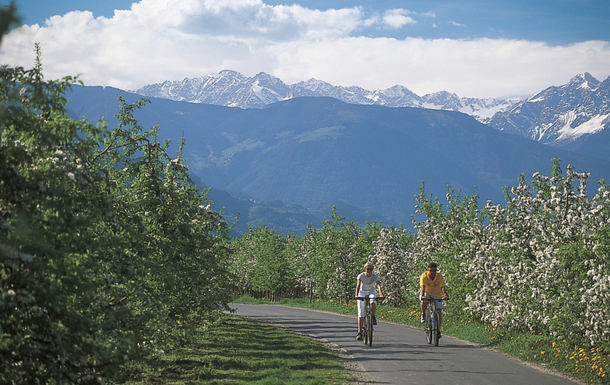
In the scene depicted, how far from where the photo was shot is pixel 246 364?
1478cm

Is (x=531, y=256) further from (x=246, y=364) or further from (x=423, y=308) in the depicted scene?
(x=246, y=364)

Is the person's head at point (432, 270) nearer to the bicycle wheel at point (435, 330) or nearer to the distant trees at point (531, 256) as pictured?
the bicycle wheel at point (435, 330)

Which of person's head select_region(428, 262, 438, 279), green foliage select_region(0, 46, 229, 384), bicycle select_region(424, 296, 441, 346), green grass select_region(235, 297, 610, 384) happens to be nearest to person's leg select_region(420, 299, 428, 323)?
bicycle select_region(424, 296, 441, 346)

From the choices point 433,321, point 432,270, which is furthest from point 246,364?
point 432,270

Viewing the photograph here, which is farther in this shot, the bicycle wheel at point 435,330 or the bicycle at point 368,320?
the bicycle wheel at point 435,330

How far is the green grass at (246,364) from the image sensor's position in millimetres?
12695

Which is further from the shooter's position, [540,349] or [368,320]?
[368,320]

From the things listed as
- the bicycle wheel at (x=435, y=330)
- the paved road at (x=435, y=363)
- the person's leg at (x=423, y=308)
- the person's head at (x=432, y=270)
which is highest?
the person's head at (x=432, y=270)

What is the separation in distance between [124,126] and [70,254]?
7747 mm

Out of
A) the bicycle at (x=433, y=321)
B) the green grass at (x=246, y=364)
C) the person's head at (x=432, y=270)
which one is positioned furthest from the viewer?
the person's head at (x=432, y=270)

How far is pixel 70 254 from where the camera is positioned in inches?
267

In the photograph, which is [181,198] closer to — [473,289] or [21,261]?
[21,261]

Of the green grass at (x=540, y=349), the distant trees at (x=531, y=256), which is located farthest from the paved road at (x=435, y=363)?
the distant trees at (x=531, y=256)

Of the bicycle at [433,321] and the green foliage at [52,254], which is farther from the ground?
the green foliage at [52,254]
